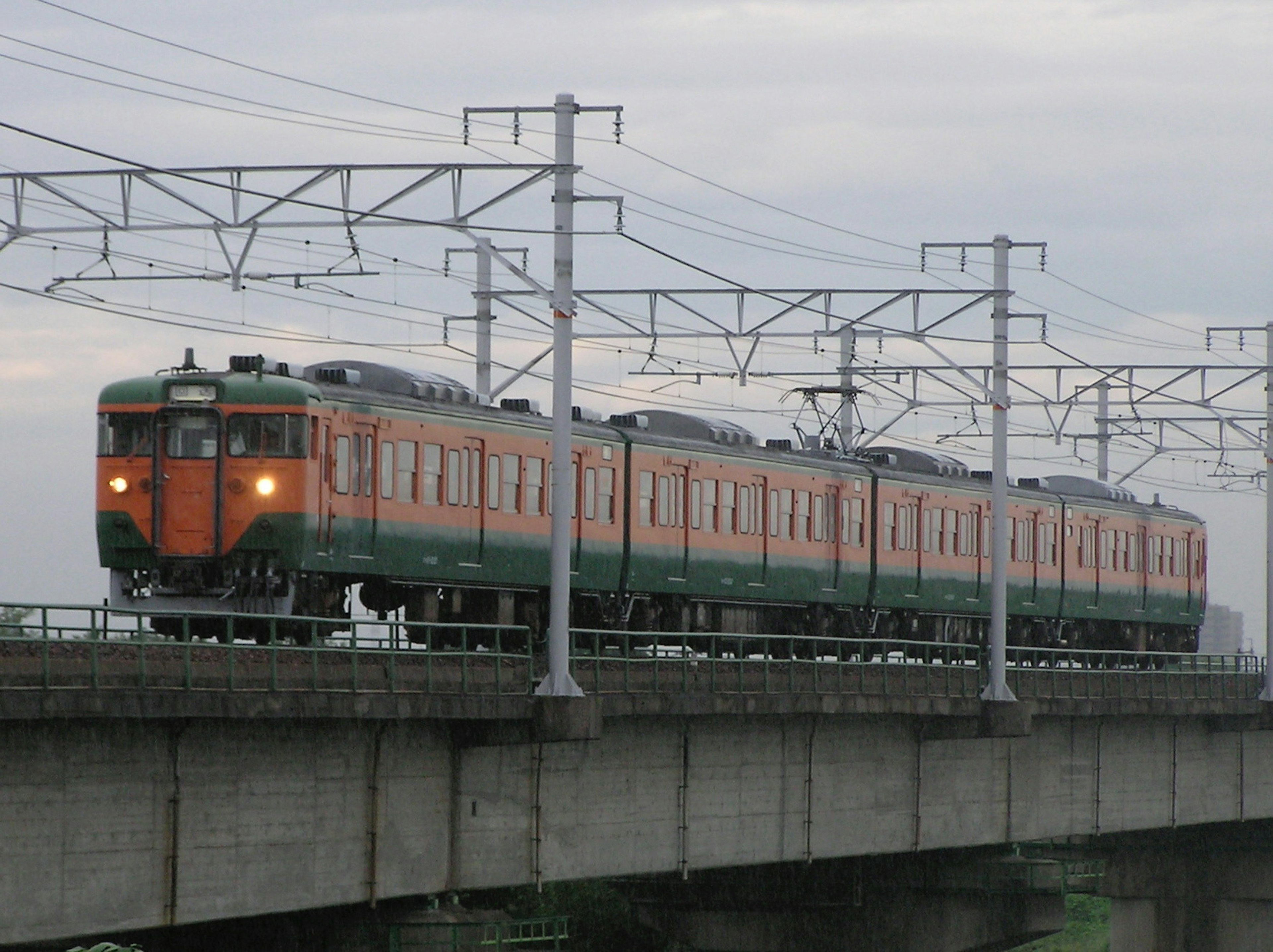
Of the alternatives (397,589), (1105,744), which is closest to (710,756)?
(397,589)

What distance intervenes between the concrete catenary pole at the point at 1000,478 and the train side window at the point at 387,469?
1012 cm

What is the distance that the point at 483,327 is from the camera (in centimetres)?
4284

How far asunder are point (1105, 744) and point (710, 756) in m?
14.8

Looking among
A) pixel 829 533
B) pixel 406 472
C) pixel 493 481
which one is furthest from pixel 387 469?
pixel 829 533

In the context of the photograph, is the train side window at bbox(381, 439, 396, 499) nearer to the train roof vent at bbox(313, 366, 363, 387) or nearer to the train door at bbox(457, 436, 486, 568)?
the train roof vent at bbox(313, 366, 363, 387)

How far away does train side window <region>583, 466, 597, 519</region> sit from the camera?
38.9 metres

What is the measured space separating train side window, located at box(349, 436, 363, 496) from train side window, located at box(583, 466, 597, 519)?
22.3ft

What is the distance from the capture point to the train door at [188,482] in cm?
3122

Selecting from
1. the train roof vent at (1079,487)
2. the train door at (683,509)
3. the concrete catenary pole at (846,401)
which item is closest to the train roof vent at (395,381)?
the train door at (683,509)

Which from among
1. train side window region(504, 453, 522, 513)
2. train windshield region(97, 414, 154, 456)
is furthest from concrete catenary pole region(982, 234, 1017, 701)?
train windshield region(97, 414, 154, 456)

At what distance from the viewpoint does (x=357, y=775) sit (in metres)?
25.6

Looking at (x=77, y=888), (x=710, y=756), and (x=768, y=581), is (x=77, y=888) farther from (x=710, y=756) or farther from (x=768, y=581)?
(x=768, y=581)

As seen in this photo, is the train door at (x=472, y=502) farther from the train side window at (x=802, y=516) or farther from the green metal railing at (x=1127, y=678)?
the train side window at (x=802, y=516)

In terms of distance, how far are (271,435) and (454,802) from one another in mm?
6453
